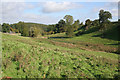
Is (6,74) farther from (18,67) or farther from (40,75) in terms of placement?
(40,75)

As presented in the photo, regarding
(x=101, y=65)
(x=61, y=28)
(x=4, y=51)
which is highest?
(x=61, y=28)

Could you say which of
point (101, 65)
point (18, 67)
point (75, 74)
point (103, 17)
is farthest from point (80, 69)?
point (103, 17)

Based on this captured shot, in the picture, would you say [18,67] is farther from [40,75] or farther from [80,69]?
[80,69]

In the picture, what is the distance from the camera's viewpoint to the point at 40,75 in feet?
37.2

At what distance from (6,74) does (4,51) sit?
490 centimetres

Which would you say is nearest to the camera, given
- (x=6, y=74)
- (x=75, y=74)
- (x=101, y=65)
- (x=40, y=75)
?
(x=6, y=74)

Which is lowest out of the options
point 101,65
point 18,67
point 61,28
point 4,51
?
point 101,65

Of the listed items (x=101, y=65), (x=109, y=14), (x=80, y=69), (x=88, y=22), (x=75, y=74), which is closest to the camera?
(x=75, y=74)

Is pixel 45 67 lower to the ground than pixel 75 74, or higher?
higher

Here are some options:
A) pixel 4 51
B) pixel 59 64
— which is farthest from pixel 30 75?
pixel 4 51

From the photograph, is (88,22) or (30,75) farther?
(88,22)

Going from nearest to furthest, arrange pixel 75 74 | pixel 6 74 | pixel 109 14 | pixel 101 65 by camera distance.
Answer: pixel 6 74 < pixel 75 74 < pixel 101 65 < pixel 109 14

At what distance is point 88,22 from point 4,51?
104 meters

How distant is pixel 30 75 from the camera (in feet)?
36.2
